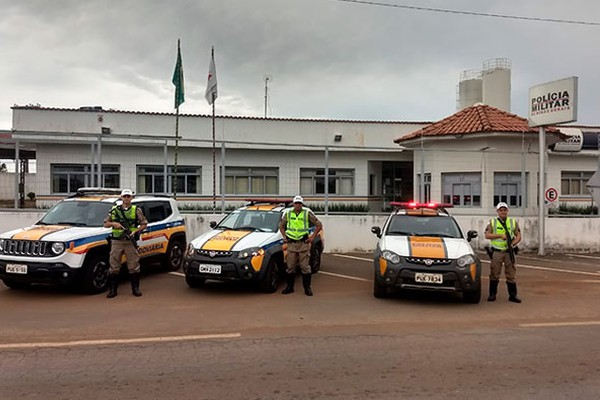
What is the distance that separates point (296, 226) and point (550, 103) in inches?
423

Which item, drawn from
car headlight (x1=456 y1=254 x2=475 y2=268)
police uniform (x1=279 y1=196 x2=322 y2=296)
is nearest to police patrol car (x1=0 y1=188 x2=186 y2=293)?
police uniform (x1=279 y1=196 x2=322 y2=296)

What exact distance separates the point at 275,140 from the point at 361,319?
723 inches

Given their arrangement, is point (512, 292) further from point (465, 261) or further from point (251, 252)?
point (251, 252)

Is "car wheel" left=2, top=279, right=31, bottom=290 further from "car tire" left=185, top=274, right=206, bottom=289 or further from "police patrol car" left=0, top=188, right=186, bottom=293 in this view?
"car tire" left=185, top=274, right=206, bottom=289

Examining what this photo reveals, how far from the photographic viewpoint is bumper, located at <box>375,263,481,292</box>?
787 centimetres

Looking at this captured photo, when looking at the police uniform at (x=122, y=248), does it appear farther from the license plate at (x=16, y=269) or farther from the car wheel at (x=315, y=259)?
the car wheel at (x=315, y=259)

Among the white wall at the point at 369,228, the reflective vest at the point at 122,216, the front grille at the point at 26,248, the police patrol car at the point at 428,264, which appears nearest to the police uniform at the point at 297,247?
the police patrol car at the point at 428,264

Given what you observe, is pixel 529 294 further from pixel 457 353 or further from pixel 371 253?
pixel 371 253

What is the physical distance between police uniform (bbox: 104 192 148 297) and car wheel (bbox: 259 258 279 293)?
2136mm

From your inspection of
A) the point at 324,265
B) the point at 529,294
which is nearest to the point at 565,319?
the point at 529,294

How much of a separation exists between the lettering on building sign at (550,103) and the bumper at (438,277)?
949 cm

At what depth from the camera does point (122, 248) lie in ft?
27.9

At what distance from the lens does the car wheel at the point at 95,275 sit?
838 centimetres

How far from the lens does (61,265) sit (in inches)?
314
